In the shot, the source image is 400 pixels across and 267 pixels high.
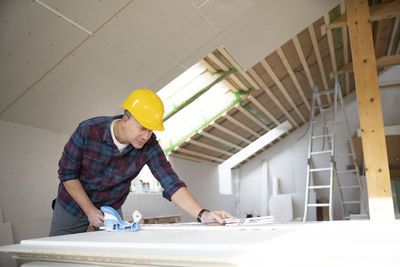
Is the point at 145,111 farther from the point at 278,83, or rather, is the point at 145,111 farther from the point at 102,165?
the point at 278,83

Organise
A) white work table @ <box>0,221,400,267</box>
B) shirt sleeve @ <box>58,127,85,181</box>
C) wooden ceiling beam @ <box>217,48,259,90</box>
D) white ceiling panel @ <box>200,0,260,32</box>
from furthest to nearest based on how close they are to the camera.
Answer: wooden ceiling beam @ <box>217,48,259,90</box> < white ceiling panel @ <box>200,0,260,32</box> < shirt sleeve @ <box>58,127,85,181</box> < white work table @ <box>0,221,400,267</box>

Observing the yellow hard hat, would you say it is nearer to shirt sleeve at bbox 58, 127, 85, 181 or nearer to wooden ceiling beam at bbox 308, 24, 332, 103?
shirt sleeve at bbox 58, 127, 85, 181

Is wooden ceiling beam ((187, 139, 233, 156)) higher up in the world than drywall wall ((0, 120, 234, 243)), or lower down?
higher up

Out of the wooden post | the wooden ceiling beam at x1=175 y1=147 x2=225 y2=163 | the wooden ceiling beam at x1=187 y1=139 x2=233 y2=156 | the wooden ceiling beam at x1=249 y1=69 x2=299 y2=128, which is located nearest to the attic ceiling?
the wooden post

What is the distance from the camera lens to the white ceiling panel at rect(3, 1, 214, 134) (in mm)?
2559

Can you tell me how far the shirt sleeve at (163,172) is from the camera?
7.16ft

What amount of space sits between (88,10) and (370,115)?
2407mm

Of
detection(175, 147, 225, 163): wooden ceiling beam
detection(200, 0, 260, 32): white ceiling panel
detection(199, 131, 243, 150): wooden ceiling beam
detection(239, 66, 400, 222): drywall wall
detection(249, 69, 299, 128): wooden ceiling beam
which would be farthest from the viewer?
detection(239, 66, 400, 222): drywall wall

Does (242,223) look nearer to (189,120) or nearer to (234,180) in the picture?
(189,120)

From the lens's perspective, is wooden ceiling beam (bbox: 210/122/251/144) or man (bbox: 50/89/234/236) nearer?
man (bbox: 50/89/234/236)

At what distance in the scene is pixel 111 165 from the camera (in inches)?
84.7

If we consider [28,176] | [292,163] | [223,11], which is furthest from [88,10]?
[292,163]

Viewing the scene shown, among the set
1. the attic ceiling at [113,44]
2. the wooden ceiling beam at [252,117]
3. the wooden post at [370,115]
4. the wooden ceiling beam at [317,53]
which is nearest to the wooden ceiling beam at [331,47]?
the attic ceiling at [113,44]

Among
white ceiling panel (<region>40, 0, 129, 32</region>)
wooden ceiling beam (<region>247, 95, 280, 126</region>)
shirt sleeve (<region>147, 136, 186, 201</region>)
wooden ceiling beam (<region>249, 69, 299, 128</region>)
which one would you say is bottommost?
shirt sleeve (<region>147, 136, 186, 201</region>)
